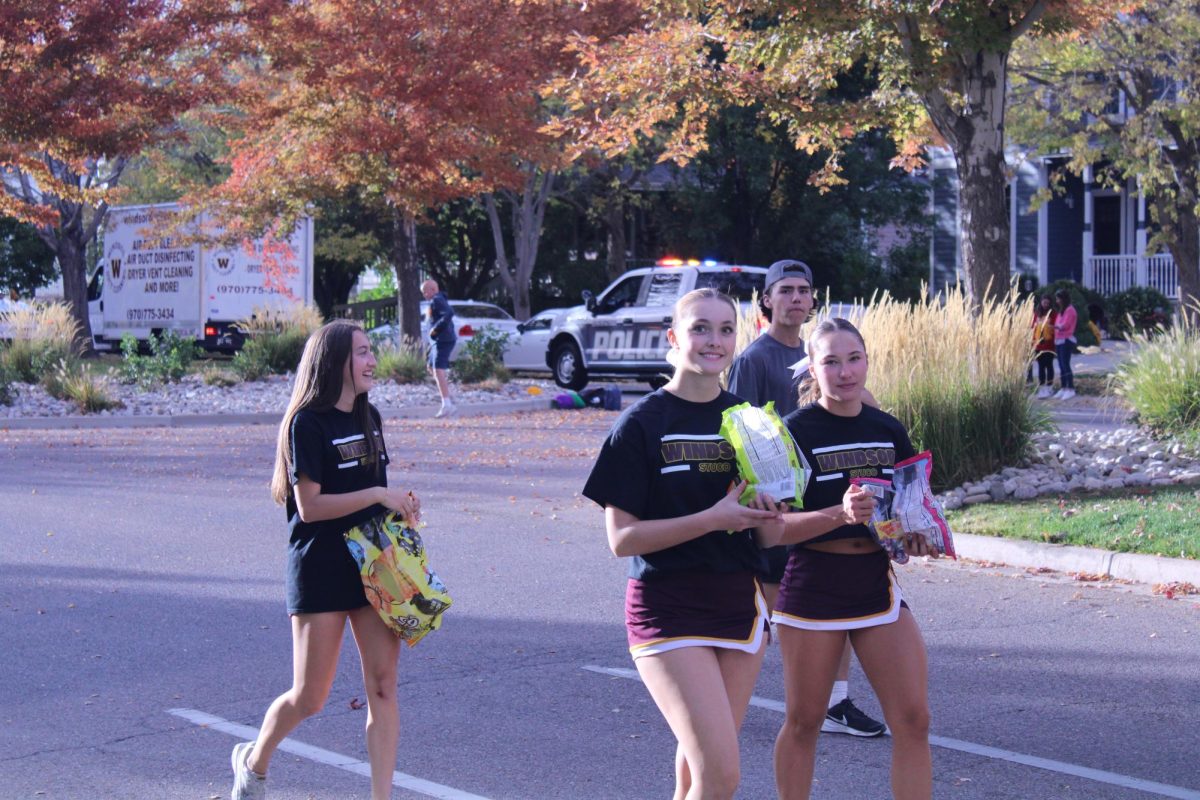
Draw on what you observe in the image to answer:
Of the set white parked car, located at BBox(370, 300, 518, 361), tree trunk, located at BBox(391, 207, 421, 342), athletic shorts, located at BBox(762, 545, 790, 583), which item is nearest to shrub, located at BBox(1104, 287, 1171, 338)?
white parked car, located at BBox(370, 300, 518, 361)

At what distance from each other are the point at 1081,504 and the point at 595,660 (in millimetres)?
4948

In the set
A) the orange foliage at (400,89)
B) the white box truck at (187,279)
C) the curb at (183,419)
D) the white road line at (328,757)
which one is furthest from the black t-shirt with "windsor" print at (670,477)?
the white box truck at (187,279)

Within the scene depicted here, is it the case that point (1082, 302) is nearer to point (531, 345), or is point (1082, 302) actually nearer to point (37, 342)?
point (531, 345)

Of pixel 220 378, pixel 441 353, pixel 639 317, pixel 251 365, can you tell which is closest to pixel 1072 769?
pixel 441 353

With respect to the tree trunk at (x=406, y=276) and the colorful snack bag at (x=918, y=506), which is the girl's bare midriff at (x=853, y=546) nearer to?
the colorful snack bag at (x=918, y=506)

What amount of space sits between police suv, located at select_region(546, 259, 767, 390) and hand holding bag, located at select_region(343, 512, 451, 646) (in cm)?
1638

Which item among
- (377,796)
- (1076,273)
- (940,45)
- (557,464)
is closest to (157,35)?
(557,464)

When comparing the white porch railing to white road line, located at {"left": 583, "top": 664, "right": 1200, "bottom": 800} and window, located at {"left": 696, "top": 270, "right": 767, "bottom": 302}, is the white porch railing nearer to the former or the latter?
window, located at {"left": 696, "top": 270, "right": 767, "bottom": 302}

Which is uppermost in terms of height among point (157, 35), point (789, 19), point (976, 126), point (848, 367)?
point (157, 35)

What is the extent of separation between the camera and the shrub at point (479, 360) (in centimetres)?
2309

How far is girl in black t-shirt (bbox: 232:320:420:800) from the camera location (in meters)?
4.39

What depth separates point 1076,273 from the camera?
35.7m

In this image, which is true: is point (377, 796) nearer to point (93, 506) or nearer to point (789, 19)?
point (93, 506)

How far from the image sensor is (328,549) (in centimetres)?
443
